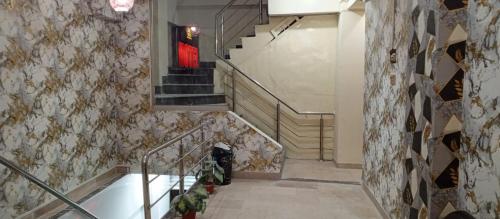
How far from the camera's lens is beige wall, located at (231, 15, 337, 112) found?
5.11 m

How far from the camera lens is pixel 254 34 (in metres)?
5.37

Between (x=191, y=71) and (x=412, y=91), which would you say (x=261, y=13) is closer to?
(x=191, y=71)

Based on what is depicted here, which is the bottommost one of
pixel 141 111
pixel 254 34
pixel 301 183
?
pixel 301 183

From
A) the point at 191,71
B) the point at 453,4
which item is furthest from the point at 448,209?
the point at 191,71

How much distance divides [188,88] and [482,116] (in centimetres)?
366

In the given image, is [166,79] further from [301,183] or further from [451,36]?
[451,36]

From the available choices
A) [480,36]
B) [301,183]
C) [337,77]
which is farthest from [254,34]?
[480,36]

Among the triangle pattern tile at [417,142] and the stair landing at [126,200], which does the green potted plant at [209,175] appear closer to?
the stair landing at [126,200]

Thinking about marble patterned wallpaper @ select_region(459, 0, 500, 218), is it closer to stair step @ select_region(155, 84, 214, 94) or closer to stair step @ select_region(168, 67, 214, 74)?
stair step @ select_region(155, 84, 214, 94)

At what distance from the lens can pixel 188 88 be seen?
4.58 metres

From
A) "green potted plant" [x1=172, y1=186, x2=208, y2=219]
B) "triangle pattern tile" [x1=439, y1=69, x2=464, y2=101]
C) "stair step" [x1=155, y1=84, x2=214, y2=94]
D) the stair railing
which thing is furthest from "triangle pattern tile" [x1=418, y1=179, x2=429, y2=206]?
"stair step" [x1=155, y1=84, x2=214, y2=94]

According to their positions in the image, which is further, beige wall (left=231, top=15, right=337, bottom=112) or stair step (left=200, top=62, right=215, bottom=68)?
beige wall (left=231, top=15, right=337, bottom=112)

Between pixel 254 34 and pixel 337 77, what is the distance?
1595mm

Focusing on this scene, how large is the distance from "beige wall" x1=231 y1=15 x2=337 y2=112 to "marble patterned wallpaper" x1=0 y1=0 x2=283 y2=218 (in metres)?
1.41
